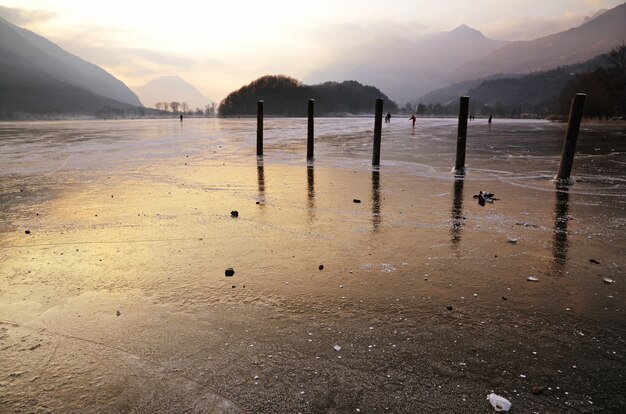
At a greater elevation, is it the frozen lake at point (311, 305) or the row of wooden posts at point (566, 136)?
the row of wooden posts at point (566, 136)

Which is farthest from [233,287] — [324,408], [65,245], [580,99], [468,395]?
[580,99]

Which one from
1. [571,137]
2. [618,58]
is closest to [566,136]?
[571,137]

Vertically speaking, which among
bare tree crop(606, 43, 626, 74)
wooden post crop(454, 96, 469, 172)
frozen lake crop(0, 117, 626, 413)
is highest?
bare tree crop(606, 43, 626, 74)

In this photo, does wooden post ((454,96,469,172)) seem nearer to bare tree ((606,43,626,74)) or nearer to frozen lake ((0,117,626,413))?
frozen lake ((0,117,626,413))

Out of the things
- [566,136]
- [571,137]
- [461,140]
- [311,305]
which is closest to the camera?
[311,305]

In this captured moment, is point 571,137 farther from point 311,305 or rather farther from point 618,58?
point 618,58

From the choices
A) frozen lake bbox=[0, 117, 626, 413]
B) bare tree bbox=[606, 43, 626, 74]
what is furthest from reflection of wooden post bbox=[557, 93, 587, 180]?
bare tree bbox=[606, 43, 626, 74]

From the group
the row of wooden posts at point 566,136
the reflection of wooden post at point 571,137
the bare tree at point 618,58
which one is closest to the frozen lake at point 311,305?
the reflection of wooden post at point 571,137

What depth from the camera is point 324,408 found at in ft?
9.68

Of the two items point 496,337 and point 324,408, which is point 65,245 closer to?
point 324,408

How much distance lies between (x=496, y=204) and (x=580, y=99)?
5882 mm

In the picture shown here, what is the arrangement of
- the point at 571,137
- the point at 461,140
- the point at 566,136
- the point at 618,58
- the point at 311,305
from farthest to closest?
the point at 618,58 → the point at 461,140 → the point at 566,136 → the point at 571,137 → the point at 311,305

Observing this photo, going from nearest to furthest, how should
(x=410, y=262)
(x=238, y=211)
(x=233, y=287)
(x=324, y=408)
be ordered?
(x=324, y=408) < (x=233, y=287) < (x=410, y=262) < (x=238, y=211)

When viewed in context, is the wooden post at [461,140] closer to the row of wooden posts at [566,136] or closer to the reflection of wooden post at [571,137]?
the row of wooden posts at [566,136]
